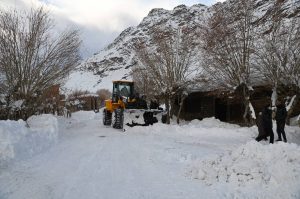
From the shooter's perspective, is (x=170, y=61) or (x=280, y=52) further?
(x=170, y=61)

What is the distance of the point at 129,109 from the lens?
61.8 ft

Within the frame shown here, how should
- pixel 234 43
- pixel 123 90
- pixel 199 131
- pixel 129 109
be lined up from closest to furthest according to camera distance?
pixel 199 131 < pixel 234 43 < pixel 129 109 < pixel 123 90

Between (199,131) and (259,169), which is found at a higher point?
(199,131)

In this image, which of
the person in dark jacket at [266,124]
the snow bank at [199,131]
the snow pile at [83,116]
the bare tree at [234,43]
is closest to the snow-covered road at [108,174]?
the person in dark jacket at [266,124]

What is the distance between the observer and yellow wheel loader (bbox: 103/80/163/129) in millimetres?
18672

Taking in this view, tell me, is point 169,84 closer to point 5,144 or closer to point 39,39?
point 39,39

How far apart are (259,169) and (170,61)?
16931 mm

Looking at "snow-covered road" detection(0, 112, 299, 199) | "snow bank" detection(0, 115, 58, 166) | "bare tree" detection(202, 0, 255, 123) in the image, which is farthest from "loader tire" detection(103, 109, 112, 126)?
"snow-covered road" detection(0, 112, 299, 199)

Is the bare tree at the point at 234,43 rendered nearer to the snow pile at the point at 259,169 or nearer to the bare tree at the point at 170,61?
the bare tree at the point at 170,61

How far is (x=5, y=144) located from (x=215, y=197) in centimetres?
577

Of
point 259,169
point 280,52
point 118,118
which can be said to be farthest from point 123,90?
point 259,169

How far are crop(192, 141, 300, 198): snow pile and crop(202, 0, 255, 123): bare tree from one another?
10251mm

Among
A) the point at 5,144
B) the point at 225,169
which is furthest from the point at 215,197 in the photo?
the point at 5,144

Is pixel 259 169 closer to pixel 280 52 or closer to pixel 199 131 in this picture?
pixel 199 131
